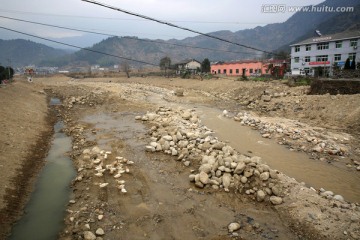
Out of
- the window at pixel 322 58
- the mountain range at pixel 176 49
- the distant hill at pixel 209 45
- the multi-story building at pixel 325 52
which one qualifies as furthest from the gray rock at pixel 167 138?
the distant hill at pixel 209 45

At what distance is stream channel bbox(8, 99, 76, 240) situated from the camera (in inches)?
250

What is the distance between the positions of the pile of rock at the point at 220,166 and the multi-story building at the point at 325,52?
32432 mm

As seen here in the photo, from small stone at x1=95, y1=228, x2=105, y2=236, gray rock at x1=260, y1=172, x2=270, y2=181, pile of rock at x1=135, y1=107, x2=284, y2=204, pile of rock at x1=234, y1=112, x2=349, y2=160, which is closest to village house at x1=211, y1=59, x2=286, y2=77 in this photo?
pile of rock at x1=234, y1=112, x2=349, y2=160

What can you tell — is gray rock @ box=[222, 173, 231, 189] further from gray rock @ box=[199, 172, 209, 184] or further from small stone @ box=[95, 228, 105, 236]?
small stone @ box=[95, 228, 105, 236]

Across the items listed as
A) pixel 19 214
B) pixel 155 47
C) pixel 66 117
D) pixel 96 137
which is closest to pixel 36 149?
pixel 96 137

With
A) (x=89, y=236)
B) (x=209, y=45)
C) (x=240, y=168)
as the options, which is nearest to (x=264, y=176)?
(x=240, y=168)

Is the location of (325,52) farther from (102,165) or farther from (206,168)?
(102,165)

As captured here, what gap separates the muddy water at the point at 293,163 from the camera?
8656mm

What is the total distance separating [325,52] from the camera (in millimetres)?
42188

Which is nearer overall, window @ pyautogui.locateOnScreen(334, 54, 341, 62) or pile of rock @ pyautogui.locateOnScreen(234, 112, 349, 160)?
pile of rock @ pyautogui.locateOnScreen(234, 112, 349, 160)

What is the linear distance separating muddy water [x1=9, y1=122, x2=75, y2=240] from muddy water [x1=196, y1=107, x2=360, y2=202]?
7.83m

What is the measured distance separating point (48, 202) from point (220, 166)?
5738 mm

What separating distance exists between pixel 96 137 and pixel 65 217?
7122 millimetres

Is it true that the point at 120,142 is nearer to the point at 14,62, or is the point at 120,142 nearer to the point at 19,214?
the point at 19,214
